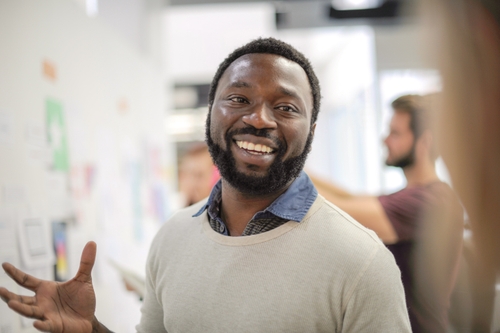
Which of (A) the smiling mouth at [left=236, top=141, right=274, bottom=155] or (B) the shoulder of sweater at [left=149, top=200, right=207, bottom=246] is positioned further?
(B) the shoulder of sweater at [left=149, top=200, right=207, bottom=246]

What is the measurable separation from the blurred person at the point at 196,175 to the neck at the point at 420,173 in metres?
1.67

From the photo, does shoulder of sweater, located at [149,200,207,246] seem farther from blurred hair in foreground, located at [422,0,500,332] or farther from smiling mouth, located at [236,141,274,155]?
blurred hair in foreground, located at [422,0,500,332]

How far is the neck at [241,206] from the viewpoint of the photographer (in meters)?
1.19

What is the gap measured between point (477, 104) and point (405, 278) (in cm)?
113

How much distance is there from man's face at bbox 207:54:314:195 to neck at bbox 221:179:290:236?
1.4 inches

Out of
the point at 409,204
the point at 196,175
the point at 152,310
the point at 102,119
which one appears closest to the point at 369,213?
the point at 409,204

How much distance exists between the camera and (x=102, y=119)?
2.59 metres

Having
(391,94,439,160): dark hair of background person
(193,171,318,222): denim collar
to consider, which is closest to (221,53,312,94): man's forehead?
(193,171,318,222): denim collar

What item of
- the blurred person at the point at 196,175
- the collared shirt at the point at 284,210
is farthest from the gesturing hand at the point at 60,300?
the blurred person at the point at 196,175

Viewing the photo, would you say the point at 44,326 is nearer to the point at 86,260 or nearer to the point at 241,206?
the point at 86,260

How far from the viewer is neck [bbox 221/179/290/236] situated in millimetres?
1193

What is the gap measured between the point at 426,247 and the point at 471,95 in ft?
0.97

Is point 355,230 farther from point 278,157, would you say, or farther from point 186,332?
point 186,332

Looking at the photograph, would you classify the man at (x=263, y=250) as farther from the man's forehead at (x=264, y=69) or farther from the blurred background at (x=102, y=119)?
the blurred background at (x=102, y=119)
